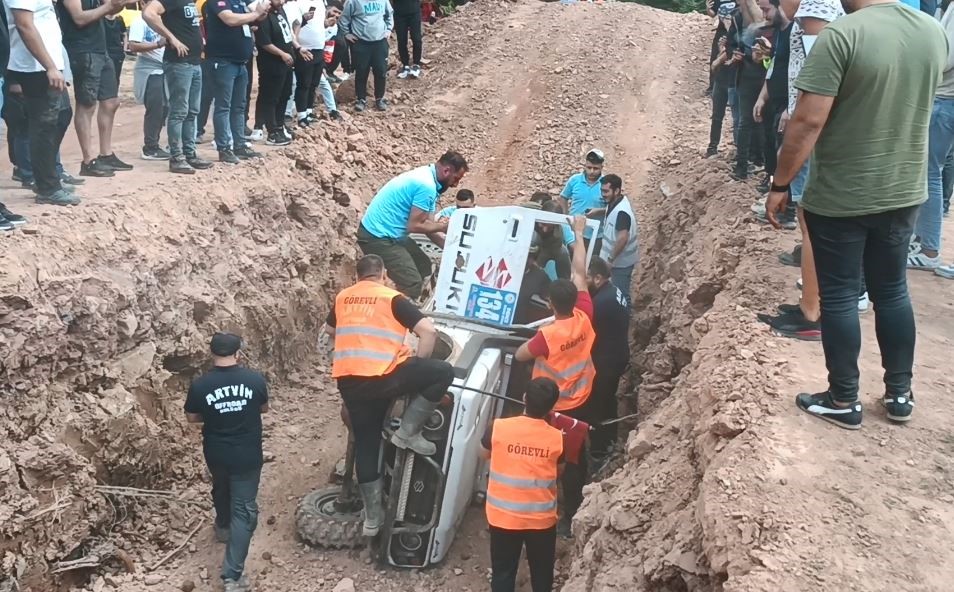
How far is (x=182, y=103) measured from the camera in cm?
888

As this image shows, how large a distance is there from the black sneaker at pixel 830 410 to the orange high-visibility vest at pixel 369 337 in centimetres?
282

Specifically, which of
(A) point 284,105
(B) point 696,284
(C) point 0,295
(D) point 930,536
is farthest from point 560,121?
(D) point 930,536

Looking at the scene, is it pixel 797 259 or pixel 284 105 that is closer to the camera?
pixel 797 259

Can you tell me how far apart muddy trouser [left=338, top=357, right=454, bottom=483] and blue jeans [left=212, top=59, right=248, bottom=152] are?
15.0 feet

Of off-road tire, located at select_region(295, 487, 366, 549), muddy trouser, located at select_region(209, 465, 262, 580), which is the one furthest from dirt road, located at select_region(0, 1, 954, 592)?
muddy trouser, located at select_region(209, 465, 262, 580)

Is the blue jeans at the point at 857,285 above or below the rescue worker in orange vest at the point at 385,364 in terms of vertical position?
above

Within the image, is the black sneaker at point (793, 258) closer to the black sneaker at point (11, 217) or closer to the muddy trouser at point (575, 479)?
the muddy trouser at point (575, 479)

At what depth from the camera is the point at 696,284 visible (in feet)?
24.4

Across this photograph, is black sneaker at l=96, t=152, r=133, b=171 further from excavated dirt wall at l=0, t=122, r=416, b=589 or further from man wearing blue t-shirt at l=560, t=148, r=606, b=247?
man wearing blue t-shirt at l=560, t=148, r=606, b=247

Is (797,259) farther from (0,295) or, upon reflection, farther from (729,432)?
(0,295)

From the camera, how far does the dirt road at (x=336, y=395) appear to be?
363cm

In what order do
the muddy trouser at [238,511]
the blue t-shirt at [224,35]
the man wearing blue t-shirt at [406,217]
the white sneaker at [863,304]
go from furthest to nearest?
1. the blue t-shirt at [224,35]
2. the man wearing blue t-shirt at [406,217]
3. the muddy trouser at [238,511]
4. the white sneaker at [863,304]

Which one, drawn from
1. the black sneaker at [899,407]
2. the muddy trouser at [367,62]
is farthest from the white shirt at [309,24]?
the black sneaker at [899,407]

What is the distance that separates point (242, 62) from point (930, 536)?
8.33 metres
